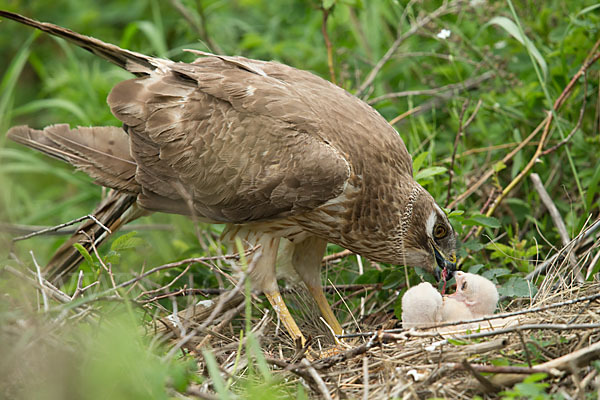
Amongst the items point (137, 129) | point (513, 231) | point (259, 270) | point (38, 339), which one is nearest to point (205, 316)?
point (259, 270)

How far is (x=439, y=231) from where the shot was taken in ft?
14.4

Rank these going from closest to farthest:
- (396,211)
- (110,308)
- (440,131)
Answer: (110,308) → (396,211) → (440,131)

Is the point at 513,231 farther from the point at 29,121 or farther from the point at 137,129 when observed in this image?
the point at 29,121

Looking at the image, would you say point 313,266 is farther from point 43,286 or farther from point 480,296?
point 43,286

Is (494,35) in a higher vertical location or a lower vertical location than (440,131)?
higher

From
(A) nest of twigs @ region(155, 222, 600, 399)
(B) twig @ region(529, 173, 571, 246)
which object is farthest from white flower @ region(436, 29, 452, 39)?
(A) nest of twigs @ region(155, 222, 600, 399)

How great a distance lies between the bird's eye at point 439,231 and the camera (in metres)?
4.38

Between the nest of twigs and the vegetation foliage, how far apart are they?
4.2 inches

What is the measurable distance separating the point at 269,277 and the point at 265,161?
2.62ft

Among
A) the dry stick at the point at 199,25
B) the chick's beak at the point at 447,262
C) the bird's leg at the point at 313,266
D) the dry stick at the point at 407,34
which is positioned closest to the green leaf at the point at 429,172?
the chick's beak at the point at 447,262

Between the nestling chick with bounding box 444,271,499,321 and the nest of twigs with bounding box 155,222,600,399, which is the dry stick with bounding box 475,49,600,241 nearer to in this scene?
the nest of twigs with bounding box 155,222,600,399

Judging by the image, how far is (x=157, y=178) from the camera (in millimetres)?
4477

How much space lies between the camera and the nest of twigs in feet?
10.2

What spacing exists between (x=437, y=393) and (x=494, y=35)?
3973 millimetres
